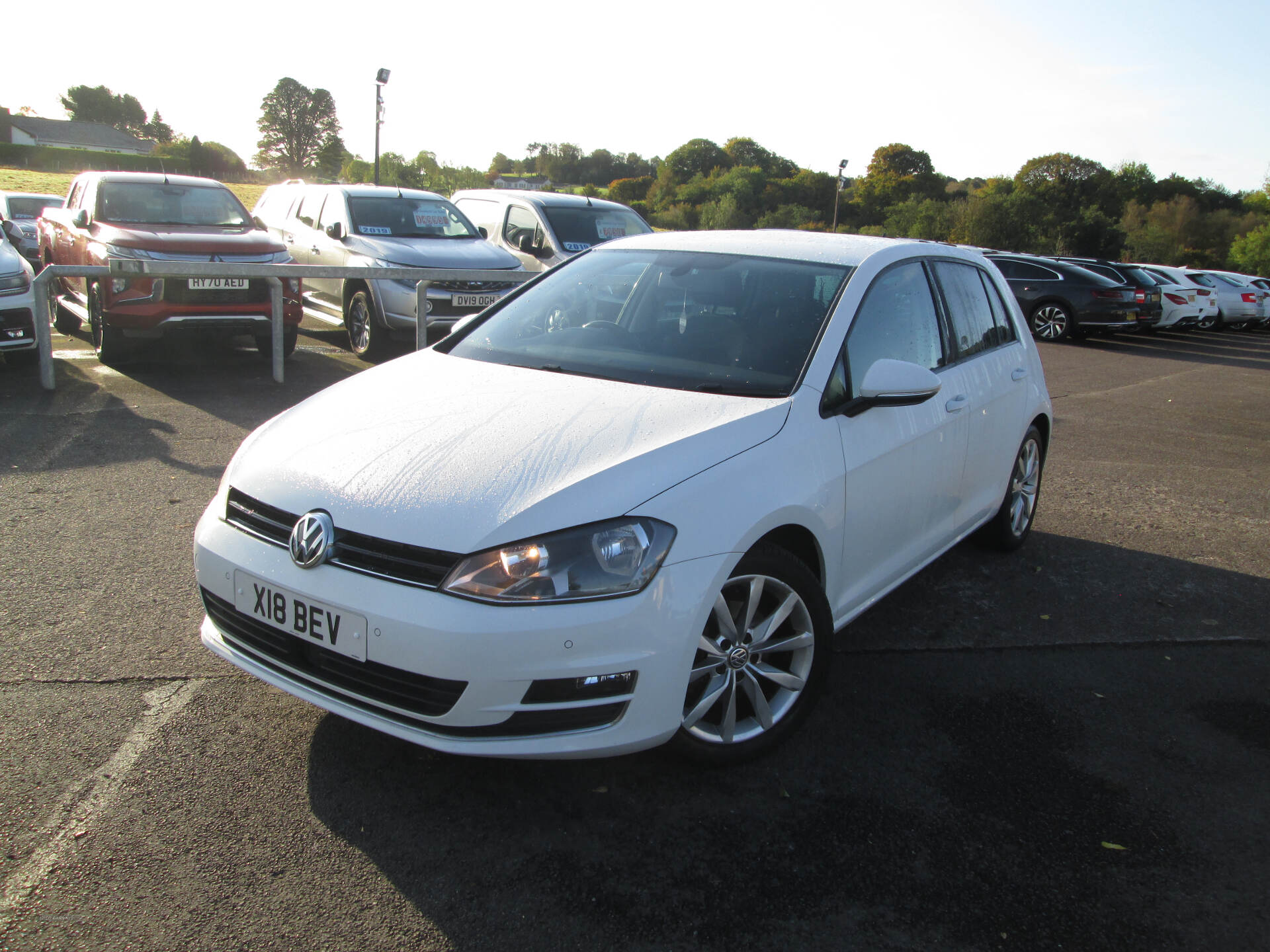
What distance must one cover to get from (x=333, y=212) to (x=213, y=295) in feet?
8.06

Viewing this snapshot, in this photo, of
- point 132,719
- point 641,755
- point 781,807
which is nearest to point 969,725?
point 781,807

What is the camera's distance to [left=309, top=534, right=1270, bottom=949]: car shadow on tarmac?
7.73ft

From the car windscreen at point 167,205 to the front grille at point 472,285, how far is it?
2.35 m

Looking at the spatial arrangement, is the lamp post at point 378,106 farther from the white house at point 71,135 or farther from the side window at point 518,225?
the white house at point 71,135

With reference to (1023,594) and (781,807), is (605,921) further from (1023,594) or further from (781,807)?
(1023,594)

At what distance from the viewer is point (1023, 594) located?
473 centimetres

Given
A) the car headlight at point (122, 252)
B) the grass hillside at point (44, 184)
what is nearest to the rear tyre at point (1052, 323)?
the car headlight at point (122, 252)

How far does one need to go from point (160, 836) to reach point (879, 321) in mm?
2928

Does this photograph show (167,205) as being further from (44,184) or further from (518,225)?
(44,184)

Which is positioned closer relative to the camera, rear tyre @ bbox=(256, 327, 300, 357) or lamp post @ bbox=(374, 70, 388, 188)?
rear tyre @ bbox=(256, 327, 300, 357)

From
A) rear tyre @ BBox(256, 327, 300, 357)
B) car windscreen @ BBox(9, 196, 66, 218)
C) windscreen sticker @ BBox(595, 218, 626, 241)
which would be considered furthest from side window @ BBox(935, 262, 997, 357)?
car windscreen @ BBox(9, 196, 66, 218)

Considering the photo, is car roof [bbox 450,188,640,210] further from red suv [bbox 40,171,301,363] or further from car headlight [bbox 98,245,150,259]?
car headlight [bbox 98,245,150,259]

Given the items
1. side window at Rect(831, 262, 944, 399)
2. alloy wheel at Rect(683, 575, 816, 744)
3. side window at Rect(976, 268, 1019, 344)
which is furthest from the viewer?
side window at Rect(976, 268, 1019, 344)

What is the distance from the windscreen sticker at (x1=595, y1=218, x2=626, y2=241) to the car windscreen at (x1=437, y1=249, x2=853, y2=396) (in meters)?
7.25
